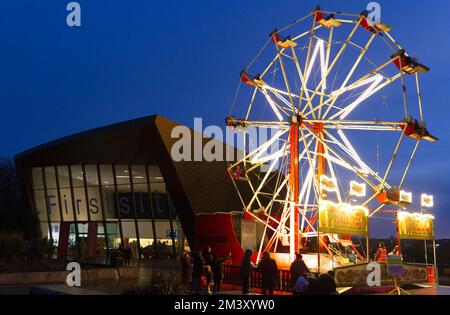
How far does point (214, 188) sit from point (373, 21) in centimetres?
1771

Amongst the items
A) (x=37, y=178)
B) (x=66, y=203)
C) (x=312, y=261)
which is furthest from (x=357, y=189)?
(x=37, y=178)

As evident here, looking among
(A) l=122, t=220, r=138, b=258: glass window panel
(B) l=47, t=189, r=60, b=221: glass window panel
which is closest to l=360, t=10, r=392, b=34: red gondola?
(A) l=122, t=220, r=138, b=258: glass window panel

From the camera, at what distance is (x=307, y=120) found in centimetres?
2283

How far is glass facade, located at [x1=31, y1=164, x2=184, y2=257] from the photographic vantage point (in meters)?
38.7

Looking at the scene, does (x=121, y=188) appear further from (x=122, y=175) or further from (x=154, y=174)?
(x=154, y=174)

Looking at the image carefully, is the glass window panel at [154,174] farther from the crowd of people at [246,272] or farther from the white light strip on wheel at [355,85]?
the crowd of people at [246,272]

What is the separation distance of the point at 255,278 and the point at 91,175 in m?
23.7

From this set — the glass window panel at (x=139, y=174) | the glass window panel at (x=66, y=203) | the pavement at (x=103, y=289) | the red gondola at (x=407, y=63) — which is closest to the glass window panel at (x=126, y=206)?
the glass window panel at (x=139, y=174)

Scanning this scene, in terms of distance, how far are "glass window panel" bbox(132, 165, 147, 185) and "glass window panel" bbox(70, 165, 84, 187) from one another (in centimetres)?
457

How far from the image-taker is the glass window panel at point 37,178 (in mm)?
41312

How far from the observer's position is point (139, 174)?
127ft

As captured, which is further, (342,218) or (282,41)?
(282,41)
